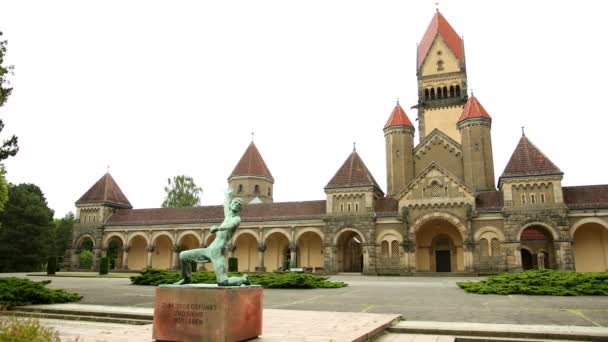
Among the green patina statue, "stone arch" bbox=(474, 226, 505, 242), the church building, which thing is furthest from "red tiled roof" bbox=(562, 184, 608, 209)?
the green patina statue

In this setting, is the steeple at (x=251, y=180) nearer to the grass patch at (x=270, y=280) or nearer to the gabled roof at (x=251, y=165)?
the gabled roof at (x=251, y=165)

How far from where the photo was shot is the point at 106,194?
51500 millimetres

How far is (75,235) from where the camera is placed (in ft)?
165

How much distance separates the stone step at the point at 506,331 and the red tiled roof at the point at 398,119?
37336 mm

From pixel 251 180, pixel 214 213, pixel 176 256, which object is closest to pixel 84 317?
pixel 214 213

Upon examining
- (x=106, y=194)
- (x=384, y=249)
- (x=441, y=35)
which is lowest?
(x=384, y=249)

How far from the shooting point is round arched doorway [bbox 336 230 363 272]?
4109cm

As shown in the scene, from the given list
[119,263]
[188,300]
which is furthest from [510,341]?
[119,263]

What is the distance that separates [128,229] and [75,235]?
22.6ft

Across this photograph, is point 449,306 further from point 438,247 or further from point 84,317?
point 438,247

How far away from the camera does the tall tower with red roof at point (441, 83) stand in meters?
49.1

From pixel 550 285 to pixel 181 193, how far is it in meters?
59.7

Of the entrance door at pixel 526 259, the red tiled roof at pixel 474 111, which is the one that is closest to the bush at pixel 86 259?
the red tiled roof at pixel 474 111

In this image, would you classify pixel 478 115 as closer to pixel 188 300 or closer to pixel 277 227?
pixel 277 227
